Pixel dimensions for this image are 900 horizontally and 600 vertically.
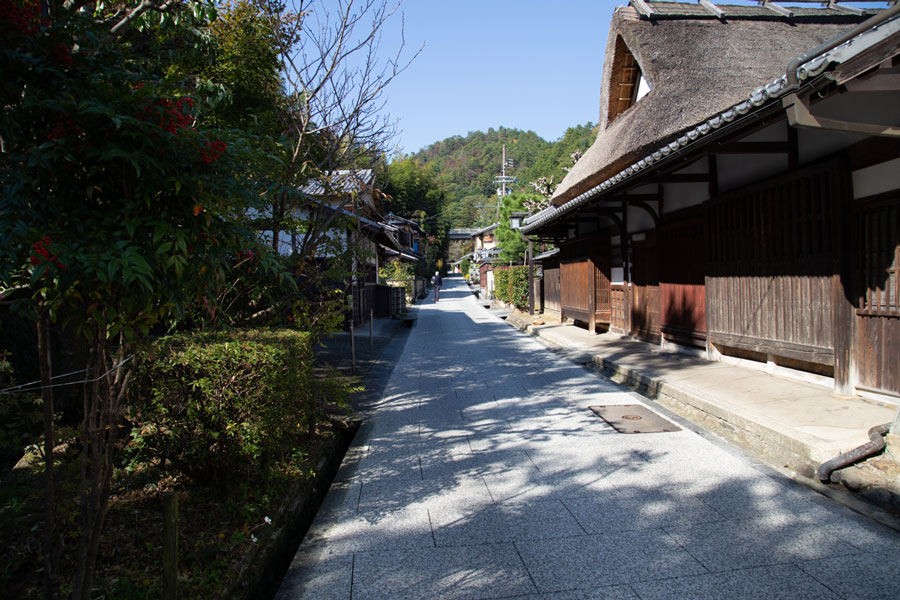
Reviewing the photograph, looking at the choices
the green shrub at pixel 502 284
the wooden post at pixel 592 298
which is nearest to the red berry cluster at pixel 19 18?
the wooden post at pixel 592 298

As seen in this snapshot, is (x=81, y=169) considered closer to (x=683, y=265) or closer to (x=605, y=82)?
(x=683, y=265)

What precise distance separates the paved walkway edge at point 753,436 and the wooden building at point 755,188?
1.31 meters

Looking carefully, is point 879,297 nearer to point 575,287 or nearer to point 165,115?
point 165,115

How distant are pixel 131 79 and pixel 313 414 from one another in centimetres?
367

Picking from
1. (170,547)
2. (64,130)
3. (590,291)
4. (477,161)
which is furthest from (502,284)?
A: (477,161)

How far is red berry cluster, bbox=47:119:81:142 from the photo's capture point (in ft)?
5.87

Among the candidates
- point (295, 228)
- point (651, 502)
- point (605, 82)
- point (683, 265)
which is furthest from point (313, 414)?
point (605, 82)

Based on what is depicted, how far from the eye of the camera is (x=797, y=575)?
2.74 metres

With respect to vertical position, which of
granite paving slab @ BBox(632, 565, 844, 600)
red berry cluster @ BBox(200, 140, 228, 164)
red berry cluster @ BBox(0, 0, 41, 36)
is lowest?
granite paving slab @ BBox(632, 565, 844, 600)

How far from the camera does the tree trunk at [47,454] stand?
2.14 meters

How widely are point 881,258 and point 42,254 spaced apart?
6.39m

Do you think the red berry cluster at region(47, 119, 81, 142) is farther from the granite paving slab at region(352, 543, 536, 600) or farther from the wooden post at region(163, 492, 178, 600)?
the granite paving slab at region(352, 543, 536, 600)

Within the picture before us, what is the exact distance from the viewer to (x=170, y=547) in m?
2.38

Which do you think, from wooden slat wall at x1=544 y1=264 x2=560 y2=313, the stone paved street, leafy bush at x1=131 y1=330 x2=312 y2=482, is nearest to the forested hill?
wooden slat wall at x1=544 y1=264 x2=560 y2=313
